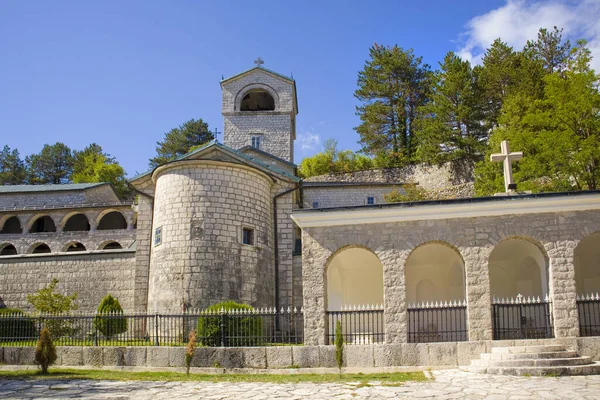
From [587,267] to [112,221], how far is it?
3762 centimetres

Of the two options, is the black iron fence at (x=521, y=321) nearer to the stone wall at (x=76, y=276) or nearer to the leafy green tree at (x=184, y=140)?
the stone wall at (x=76, y=276)

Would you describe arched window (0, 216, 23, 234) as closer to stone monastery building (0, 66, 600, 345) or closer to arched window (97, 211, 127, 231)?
arched window (97, 211, 127, 231)

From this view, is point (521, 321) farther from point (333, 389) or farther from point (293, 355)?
point (333, 389)

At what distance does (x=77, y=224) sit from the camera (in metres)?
46.2

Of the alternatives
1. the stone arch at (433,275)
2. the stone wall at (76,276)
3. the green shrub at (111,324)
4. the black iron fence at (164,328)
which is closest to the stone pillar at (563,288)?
the stone arch at (433,275)

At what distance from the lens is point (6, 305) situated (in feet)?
78.9

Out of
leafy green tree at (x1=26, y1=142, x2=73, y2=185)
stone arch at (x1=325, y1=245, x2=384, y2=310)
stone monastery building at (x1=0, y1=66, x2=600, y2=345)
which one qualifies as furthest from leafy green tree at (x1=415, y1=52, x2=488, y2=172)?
leafy green tree at (x1=26, y1=142, x2=73, y2=185)

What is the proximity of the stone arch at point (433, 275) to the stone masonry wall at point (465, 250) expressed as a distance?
9.88ft

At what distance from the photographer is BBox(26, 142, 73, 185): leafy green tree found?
6322 cm

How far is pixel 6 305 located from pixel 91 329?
984 cm

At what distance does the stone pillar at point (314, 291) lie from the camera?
13.9 metres

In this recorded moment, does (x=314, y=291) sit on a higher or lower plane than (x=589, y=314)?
higher

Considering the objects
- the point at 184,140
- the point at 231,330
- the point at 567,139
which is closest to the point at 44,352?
the point at 231,330

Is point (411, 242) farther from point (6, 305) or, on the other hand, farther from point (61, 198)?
point (61, 198)
